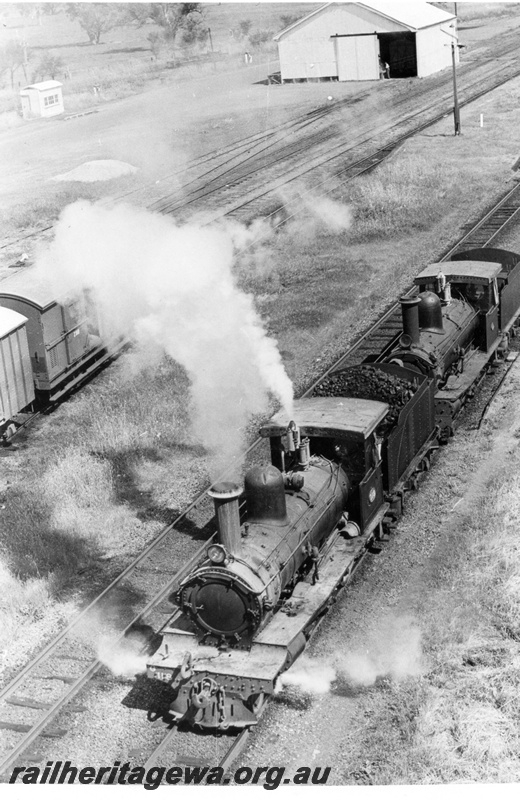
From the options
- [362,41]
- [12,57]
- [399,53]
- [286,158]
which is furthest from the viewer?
[12,57]

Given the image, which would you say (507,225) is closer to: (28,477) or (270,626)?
(28,477)

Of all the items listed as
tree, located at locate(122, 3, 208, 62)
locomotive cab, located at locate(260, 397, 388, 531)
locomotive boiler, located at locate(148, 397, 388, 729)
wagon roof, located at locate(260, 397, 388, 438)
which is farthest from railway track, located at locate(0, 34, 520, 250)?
locomotive boiler, located at locate(148, 397, 388, 729)

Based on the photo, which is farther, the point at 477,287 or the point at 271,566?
the point at 477,287

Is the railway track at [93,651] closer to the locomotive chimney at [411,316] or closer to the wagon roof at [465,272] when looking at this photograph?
the locomotive chimney at [411,316]

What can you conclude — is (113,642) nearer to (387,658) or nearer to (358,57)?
(387,658)

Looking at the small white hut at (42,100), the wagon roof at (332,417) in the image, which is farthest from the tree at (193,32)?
the wagon roof at (332,417)

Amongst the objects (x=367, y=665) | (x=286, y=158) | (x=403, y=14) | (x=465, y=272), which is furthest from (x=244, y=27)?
(x=367, y=665)
